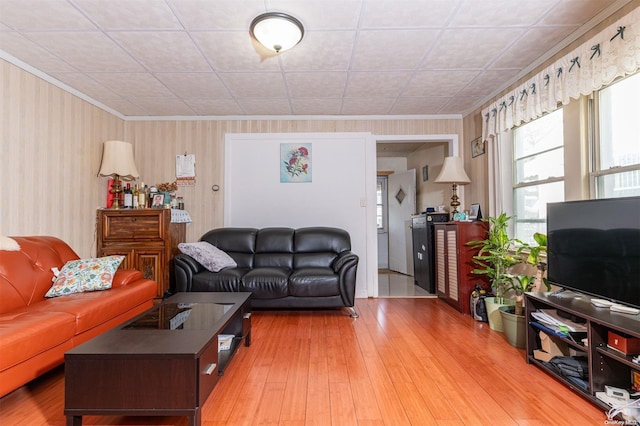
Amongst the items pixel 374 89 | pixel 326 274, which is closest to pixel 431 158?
pixel 374 89

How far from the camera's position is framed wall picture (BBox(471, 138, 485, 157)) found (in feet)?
12.3

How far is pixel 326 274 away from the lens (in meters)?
3.31

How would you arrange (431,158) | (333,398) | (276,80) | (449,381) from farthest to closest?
(431,158), (276,80), (449,381), (333,398)

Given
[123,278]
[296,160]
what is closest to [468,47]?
[296,160]

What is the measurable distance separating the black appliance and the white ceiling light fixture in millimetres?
3022

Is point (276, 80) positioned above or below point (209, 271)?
above

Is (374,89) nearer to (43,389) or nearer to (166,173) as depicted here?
(166,173)

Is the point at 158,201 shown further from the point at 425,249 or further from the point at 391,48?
the point at 425,249

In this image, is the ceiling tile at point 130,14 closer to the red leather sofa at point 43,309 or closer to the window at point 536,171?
the red leather sofa at point 43,309

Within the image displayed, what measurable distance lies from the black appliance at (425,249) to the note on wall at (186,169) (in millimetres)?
3242

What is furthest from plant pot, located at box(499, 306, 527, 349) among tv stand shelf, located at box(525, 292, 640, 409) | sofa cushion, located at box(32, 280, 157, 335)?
sofa cushion, located at box(32, 280, 157, 335)

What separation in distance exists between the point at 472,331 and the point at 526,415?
127 cm

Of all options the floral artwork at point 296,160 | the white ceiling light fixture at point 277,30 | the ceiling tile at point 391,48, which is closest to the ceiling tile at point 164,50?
the white ceiling light fixture at point 277,30

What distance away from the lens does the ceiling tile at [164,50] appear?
7.85 feet
